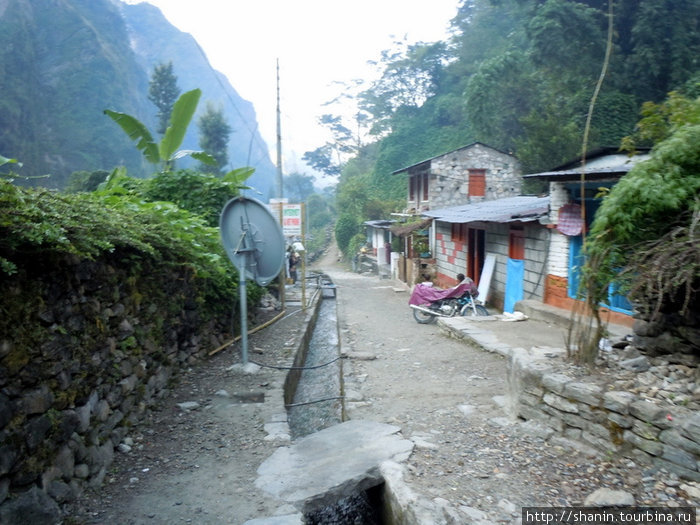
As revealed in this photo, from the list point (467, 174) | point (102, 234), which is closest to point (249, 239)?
point (102, 234)

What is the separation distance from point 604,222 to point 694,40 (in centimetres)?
2162

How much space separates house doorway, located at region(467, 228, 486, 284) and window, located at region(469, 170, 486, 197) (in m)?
8.15

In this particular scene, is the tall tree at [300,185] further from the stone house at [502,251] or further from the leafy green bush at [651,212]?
the leafy green bush at [651,212]

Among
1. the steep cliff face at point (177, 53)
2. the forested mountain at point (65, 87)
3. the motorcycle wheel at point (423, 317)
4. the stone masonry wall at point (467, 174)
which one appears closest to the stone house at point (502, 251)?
the motorcycle wheel at point (423, 317)

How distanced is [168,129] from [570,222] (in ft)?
27.4

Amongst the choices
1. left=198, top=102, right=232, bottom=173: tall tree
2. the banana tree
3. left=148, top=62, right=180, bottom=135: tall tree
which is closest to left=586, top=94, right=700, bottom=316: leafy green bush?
the banana tree

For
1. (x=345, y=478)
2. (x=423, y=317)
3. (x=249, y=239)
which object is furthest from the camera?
(x=423, y=317)

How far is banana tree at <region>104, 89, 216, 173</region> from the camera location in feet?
31.9

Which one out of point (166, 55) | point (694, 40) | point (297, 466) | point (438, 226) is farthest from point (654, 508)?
point (166, 55)

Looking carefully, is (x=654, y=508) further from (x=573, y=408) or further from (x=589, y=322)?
(x=589, y=322)

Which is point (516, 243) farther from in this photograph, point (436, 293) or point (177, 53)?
point (177, 53)

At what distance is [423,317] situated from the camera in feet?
39.8

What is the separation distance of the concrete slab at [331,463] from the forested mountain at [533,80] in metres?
12.3

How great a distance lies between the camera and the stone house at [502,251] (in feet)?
35.9
